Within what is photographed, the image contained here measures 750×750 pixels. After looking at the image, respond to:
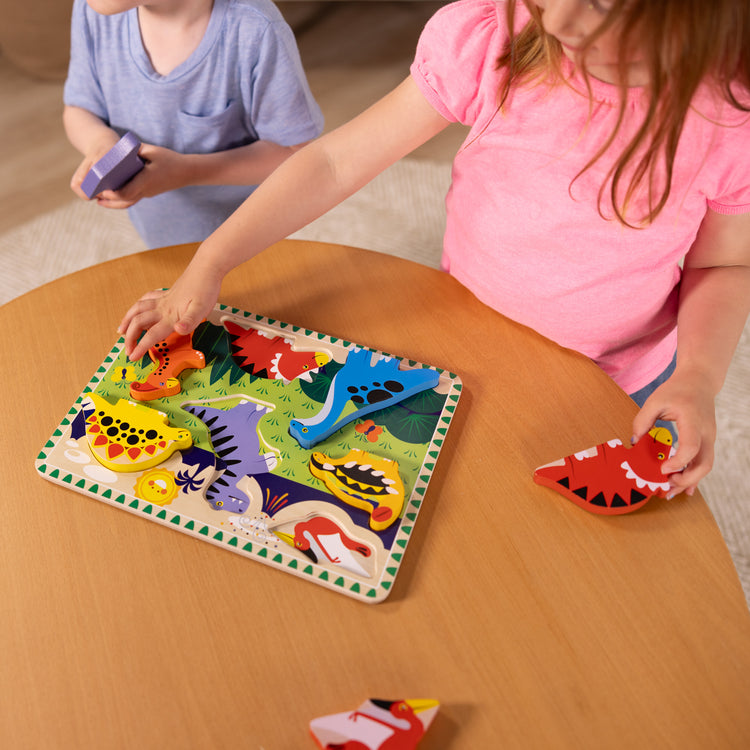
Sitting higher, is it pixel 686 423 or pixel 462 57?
pixel 462 57

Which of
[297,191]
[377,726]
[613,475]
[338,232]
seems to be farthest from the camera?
[338,232]

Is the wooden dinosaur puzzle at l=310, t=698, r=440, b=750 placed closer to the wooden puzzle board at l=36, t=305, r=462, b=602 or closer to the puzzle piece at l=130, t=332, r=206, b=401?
the wooden puzzle board at l=36, t=305, r=462, b=602

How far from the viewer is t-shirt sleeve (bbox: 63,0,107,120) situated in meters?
0.83

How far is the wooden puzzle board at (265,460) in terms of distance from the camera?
49 centimetres

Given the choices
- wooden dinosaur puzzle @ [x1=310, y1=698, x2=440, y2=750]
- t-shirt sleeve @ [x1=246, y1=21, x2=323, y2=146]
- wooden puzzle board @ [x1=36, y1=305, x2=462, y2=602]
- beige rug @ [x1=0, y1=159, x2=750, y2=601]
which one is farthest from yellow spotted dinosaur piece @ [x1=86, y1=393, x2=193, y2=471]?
beige rug @ [x1=0, y1=159, x2=750, y2=601]

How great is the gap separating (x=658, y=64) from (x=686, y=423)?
0.28 metres

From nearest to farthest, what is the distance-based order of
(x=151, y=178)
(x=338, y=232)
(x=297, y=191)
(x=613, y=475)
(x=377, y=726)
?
(x=377, y=726)
(x=613, y=475)
(x=297, y=191)
(x=151, y=178)
(x=338, y=232)

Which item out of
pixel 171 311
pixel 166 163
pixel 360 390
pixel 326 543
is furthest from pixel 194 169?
pixel 326 543

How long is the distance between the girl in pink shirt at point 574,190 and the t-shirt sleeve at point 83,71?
395mm

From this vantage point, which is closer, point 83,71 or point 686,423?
point 686,423

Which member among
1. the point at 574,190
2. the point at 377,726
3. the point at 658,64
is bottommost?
the point at 377,726

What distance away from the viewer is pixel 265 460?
54cm

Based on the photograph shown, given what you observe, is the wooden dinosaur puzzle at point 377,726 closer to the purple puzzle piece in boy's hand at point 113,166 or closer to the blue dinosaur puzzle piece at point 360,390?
the blue dinosaur puzzle piece at point 360,390

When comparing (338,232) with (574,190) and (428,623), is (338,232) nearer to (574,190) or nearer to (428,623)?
(574,190)
